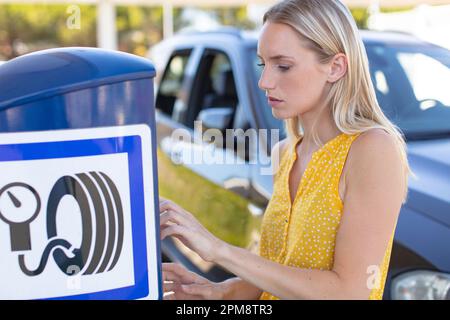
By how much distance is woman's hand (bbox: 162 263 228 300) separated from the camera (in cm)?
165

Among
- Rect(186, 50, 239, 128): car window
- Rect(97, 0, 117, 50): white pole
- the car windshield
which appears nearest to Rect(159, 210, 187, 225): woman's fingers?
the car windshield

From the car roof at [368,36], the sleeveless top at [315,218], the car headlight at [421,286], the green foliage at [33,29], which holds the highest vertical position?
the car roof at [368,36]

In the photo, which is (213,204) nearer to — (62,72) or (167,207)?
(167,207)

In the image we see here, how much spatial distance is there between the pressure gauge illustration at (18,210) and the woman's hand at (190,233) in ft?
1.02

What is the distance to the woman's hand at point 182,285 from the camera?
1.65m

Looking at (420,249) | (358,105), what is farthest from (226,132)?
(358,105)

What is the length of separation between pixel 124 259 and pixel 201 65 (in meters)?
3.15

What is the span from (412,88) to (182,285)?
5.49ft

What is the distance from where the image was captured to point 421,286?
81.7 inches

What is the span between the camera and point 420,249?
209 cm

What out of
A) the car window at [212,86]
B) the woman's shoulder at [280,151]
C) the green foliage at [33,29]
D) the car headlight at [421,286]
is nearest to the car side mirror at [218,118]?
the car window at [212,86]

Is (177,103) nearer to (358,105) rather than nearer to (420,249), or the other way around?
(420,249)

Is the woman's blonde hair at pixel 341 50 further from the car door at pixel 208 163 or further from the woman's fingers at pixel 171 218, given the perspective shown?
the car door at pixel 208 163

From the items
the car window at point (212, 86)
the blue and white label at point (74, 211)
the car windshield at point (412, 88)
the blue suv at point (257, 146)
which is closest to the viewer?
the blue and white label at point (74, 211)
